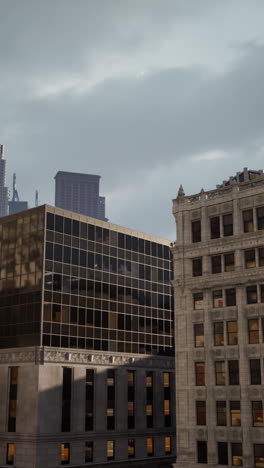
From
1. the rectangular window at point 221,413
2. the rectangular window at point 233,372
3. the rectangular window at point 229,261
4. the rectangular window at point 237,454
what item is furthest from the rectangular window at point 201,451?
the rectangular window at point 229,261

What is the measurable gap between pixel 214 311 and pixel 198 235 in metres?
8.59

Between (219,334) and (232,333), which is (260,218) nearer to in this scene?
(232,333)

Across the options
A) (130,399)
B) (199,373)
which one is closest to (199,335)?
(199,373)

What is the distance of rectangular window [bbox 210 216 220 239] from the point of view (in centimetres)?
6347

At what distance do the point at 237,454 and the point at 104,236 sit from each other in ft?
125

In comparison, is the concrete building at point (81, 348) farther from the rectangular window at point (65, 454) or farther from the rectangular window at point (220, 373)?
the rectangular window at point (220, 373)

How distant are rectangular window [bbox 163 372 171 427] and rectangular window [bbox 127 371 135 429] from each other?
681cm

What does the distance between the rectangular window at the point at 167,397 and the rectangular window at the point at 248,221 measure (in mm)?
35532

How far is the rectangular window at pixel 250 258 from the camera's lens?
60.2 meters

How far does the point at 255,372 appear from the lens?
5709 centimetres

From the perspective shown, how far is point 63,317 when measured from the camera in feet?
250

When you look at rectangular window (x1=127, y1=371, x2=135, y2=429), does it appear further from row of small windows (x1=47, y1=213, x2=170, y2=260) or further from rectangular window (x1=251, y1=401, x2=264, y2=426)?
rectangular window (x1=251, y1=401, x2=264, y2=426)

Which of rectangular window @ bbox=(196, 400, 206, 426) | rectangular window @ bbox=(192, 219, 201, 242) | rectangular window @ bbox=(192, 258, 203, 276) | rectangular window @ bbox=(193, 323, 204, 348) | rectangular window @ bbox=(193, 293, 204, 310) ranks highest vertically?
rectangular window @ bbox=(192, 219, 201, 242)

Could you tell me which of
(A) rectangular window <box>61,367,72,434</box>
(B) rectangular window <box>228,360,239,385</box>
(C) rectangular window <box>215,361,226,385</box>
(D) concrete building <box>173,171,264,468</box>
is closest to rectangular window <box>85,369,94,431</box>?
(A) rectangular window <box>61,367,72,434</box>
